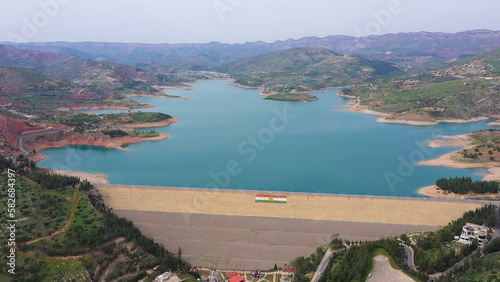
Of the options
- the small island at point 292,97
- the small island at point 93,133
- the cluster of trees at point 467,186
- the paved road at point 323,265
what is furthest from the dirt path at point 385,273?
the small island at point 292,97

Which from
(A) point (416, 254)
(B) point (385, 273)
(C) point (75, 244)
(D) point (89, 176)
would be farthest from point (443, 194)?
(D) point (89, 176)

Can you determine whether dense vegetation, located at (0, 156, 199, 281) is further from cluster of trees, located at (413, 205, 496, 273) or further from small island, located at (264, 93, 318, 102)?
small island, located at (264, 93, 318, 102)

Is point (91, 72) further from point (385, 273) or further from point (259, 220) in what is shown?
point (385, 273)

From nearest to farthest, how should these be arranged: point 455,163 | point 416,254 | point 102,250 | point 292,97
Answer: point 416,254 → point 102,250 → point 455,163 → point 292,97

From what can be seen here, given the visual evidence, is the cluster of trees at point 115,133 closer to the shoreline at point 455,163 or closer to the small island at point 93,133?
the small island at point 93,133

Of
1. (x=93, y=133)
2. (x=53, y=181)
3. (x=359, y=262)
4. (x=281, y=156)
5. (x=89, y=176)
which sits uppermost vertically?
(x=93, y=133)

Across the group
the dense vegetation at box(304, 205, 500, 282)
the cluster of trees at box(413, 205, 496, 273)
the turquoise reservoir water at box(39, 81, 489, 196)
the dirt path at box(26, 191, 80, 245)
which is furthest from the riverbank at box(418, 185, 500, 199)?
the dirt path at box(26, 191, 80, 245)
